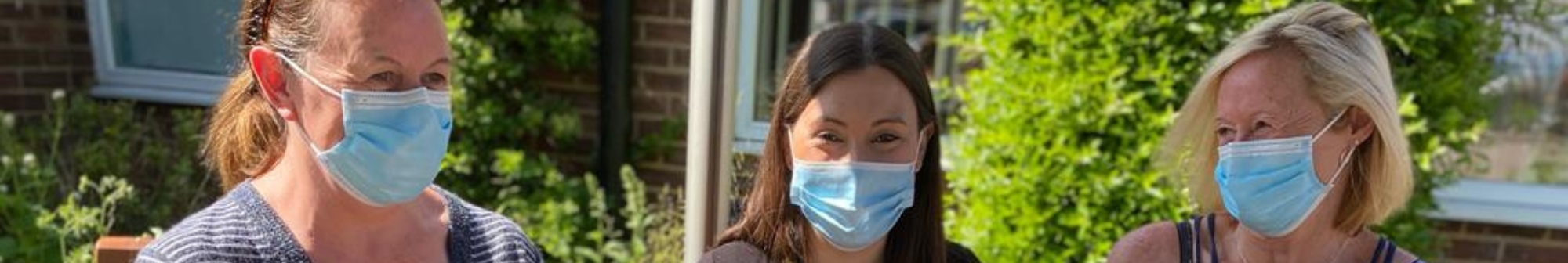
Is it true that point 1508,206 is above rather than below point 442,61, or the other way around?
below

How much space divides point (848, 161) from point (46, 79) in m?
4.13

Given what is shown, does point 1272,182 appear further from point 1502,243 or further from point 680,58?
point 1502,243

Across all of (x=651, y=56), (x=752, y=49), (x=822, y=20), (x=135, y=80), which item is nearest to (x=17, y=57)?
(x=135, y=80)

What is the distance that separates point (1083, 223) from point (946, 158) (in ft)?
2.29

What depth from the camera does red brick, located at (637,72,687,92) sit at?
4516mm

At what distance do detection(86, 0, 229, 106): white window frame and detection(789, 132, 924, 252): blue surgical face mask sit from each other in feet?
11.7

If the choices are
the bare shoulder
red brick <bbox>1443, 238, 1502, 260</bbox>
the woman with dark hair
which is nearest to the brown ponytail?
the woman with dark hair

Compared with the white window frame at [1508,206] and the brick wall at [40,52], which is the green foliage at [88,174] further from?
the white window frame at [1508,206]

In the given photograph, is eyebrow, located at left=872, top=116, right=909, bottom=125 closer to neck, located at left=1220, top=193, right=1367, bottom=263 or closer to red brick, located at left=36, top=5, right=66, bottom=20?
neck, located at left=1220, top=193, right=1367, bottom=263

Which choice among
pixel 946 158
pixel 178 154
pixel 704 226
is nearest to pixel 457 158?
pixel 178 154

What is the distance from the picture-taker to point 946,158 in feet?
12.8

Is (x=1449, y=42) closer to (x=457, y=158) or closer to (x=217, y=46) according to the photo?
(x=457, y=158)

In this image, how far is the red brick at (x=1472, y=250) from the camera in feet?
14.2

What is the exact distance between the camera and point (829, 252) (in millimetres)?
2223
